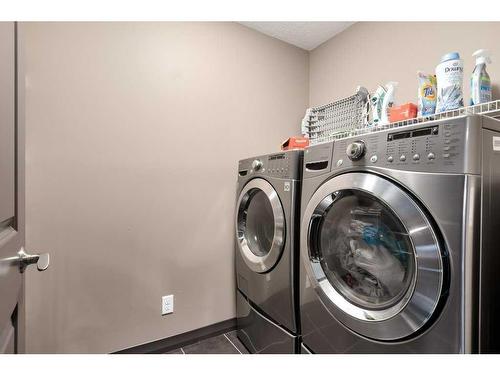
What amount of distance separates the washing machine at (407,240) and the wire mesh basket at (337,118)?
0.68 meters

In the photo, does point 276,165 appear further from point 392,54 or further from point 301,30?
point 301,30

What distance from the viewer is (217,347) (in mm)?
1604

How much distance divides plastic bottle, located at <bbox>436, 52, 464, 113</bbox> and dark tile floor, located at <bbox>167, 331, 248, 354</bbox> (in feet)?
5.66

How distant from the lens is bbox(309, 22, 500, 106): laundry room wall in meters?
1.27

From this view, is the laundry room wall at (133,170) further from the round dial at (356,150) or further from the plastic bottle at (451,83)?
the plastic bottle at (451,83)

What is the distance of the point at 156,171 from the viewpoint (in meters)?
1.53

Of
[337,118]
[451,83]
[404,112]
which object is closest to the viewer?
[451,83]

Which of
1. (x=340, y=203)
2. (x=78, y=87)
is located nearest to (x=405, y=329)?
(x=340, y=203)

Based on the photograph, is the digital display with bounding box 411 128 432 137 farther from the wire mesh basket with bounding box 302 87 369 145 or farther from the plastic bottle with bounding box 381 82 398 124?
the wire mesh basket with bounding box 302 87 369 145

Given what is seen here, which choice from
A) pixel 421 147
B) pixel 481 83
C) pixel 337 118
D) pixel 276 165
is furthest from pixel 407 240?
pixel 337 118

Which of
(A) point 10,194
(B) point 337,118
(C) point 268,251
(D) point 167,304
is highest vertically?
(B) point 337,118

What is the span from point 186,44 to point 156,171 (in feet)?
2.86

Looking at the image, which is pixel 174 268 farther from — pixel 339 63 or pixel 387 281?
pixel 339 63

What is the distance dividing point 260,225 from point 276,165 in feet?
1.41
